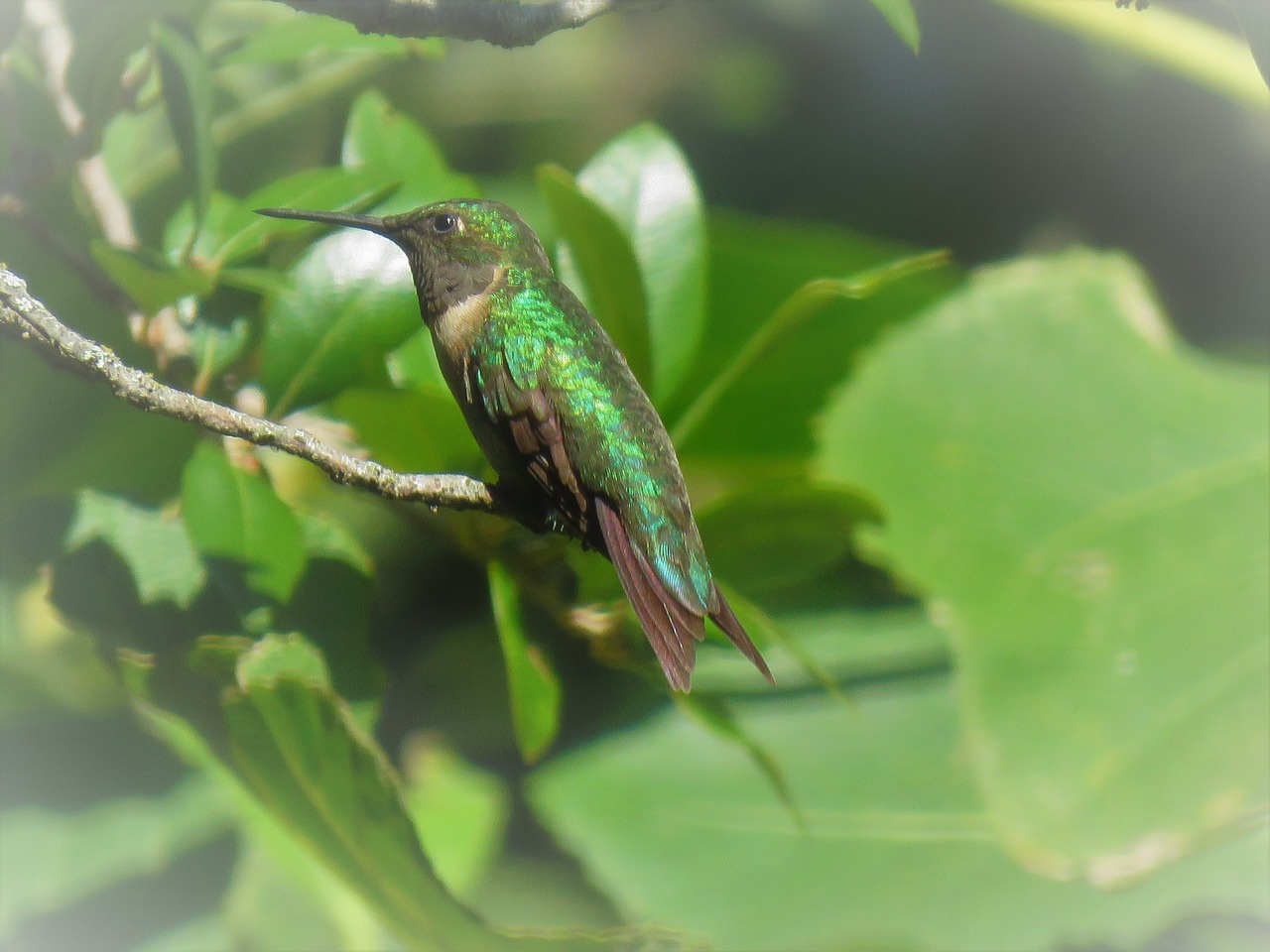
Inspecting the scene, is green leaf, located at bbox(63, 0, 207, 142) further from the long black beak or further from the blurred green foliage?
the long black beak

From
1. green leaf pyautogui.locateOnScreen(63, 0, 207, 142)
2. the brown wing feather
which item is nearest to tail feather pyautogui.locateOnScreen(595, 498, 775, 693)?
the brown wing feather

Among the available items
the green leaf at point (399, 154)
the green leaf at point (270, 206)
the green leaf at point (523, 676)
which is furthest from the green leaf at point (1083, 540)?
the green leaf at point (270, 206)

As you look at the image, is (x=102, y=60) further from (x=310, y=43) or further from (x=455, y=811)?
(x=455, y=811)

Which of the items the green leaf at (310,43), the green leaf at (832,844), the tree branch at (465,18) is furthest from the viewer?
the green leaf at (832,844)

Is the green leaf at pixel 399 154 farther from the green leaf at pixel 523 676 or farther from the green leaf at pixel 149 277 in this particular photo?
the green leaf at pixel 523 676

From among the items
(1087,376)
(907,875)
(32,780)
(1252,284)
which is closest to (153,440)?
(32,780)

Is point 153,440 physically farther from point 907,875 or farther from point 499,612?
point 907,875
